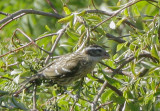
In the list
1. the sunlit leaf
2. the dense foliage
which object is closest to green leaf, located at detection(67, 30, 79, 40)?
the dense foliage

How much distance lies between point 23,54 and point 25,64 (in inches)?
11.0

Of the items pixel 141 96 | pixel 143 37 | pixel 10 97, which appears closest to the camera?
pixel 10 97

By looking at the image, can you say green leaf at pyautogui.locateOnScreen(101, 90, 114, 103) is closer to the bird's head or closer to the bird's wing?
the bird's head

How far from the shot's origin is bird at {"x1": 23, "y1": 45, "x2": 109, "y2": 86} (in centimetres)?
355

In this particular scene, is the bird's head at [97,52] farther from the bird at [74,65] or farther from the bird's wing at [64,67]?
the bird's wing at [64,67]

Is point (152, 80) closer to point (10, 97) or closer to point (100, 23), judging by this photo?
point (100, 23)

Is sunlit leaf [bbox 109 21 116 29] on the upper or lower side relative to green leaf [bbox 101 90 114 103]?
upper

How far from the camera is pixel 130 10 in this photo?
3.44 m

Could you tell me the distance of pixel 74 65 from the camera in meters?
3.86

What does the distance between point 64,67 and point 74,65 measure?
122 mm

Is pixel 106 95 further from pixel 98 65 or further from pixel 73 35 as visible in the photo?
pixel 73 35

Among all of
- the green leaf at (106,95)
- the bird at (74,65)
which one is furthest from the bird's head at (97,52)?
the green leaf at (106,95)

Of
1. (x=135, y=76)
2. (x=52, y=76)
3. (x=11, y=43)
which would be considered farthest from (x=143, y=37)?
(x=11, y=43)

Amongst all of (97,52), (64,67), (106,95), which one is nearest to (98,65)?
(97,52)
